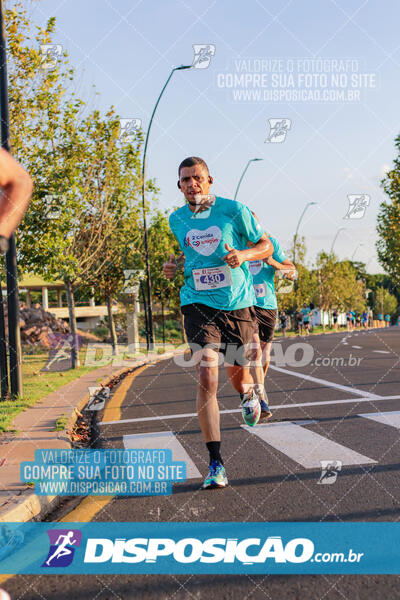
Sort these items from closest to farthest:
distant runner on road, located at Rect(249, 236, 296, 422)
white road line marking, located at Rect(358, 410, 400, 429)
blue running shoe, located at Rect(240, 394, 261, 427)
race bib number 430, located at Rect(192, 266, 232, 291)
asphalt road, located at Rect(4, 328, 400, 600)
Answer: asphalt road, located at Rect(4, 328, 400, 600)
race bib number 430, located at Rect(192, 266, 232, 291)
blue running shoe, located at Rect(240, 394, 261, 427)
white road line marking, located at Rect(358, 410, 400, 429)
distant runner on road, located at Rect(249, 236, 296, 422)

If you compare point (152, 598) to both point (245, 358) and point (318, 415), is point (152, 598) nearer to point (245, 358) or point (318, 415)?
point (245, 358)

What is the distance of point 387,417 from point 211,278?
3197 mm

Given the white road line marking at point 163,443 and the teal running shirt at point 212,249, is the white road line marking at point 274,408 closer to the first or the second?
the white road line marking at point 163,443

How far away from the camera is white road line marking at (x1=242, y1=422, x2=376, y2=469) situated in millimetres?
4984

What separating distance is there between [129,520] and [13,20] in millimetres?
10329

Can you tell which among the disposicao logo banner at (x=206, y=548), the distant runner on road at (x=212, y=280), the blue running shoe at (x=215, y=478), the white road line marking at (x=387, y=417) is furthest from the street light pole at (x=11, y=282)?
the disposicao logo banner at (x=206, y=548)

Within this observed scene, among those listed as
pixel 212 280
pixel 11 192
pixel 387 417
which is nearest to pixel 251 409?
pixel 212 280

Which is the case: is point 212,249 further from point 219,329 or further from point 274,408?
point 274,408

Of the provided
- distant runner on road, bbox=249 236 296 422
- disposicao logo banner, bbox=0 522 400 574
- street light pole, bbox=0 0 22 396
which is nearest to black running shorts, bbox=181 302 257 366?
disposicao logo banner, bbox=0 522 400 574

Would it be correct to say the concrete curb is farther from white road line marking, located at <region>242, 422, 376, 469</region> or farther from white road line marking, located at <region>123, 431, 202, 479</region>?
white road line marking, located at <region>242, 422, 376, 469</region>

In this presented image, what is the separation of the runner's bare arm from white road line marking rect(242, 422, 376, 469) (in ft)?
11.7

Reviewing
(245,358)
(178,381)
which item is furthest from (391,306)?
(245,358)

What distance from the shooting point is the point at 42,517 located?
4.06 meters

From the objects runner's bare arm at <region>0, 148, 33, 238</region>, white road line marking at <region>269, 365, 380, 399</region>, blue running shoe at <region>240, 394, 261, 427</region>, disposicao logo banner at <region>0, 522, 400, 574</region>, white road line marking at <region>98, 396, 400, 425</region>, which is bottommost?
white road line marking at <region>269, 365, 380, 399</region>
